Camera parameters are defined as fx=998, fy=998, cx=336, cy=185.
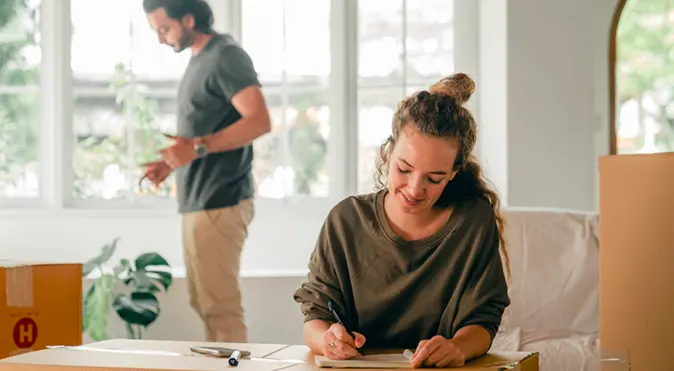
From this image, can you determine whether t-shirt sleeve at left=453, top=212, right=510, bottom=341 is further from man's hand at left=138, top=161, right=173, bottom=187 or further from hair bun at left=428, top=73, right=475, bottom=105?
man's hand at left=138, top=161, right=173, bottom=187

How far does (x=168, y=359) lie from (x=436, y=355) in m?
0.39

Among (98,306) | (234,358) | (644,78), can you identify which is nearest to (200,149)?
(98,306)

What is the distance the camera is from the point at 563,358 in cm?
277

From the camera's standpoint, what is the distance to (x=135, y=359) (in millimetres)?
1465

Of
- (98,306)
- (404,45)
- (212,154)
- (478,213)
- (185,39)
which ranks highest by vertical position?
(404,45)

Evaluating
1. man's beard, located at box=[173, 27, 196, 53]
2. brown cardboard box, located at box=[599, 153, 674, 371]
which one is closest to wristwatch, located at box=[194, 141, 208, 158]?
man's beard, located at box=[173, 27, 196, 53]

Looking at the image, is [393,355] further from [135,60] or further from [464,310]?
[135,60]

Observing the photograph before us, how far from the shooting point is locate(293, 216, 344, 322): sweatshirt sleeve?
1712 millimetres

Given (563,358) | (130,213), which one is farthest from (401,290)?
(130,213)

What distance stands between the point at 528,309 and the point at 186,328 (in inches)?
56.6

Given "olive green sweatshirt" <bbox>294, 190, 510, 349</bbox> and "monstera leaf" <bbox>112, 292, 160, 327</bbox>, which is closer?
"olive green sweatshirt" <bbox>294, 190, 510, 349</bbox>

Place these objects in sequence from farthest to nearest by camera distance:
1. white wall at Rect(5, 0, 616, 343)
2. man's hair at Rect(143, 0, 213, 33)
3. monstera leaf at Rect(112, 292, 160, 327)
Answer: white wall at Rect(5, 0, 616, 343)
monstera leaf at Rect(112, 292, 160, 327)
man's hair at Rect(143, 0, 213, 33)

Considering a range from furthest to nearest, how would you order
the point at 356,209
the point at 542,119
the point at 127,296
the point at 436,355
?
the point at 542,119, the point at 127,296, the point at 356,209, the point at 436,355

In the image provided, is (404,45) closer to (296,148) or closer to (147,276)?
(296,148)
